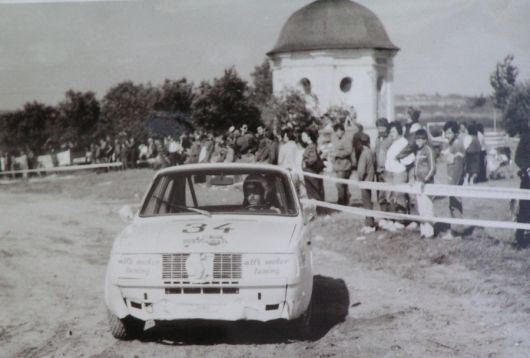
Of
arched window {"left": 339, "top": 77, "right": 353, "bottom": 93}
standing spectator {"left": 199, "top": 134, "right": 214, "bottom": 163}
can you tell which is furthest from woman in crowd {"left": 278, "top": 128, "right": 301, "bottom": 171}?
arched window {"left": 339, "top": 77, "right": 353, "bottom": 93}

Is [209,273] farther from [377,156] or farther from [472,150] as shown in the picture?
[472,150]

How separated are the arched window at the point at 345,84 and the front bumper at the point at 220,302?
1753 centimetres

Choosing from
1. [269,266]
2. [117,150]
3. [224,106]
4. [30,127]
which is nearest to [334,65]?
[224,106]

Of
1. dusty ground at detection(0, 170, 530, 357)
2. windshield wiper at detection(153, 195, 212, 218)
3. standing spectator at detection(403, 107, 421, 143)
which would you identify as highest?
standing spectator at detection(403, 107, 421, 143)

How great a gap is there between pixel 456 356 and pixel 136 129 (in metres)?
16.8

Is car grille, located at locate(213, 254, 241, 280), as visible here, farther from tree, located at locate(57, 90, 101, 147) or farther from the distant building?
the distant building

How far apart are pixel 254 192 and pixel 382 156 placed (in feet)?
15.4

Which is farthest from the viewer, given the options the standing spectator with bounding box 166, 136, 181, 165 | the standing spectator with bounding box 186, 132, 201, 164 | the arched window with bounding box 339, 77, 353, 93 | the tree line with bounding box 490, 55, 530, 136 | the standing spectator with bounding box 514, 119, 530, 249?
the arched window with bounding box 339, 77, 353, 93

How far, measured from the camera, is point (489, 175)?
1656 cm

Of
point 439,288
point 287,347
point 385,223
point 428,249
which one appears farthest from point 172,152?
point 287,347

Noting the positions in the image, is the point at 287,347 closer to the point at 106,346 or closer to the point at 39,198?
the point at 106,346

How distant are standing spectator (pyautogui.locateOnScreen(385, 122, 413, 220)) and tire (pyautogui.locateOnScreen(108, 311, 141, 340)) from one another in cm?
517

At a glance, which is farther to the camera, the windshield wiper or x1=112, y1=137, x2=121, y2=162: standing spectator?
x1=112, y1=137, x2=121, y2=162: standing spectator

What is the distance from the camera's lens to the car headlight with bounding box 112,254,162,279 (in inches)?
191
